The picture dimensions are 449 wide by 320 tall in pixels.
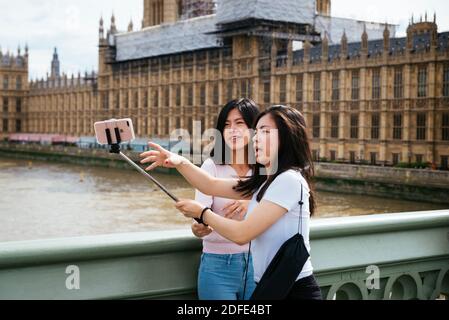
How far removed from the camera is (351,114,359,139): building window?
101 ft

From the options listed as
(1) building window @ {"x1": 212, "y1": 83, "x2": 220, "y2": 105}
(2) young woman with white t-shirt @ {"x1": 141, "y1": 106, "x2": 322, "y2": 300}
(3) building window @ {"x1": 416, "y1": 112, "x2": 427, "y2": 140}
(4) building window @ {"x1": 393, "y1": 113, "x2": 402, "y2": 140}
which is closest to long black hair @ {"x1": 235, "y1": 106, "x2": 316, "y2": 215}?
(2) young woman with white t-shirt @ {"x1": 141, "y1": 106, "x2": 322, "y2": 300}

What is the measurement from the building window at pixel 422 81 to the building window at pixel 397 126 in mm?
1313

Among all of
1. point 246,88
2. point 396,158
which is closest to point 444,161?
point 396,158

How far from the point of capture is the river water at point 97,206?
1811cm

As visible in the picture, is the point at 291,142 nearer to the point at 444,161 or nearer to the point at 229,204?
the point at 229,204

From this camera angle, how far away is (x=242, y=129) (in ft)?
9.16

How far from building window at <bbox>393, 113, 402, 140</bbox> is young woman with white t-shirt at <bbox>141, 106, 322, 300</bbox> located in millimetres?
27298

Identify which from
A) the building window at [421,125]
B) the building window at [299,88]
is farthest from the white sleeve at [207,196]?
the building window at [299,88]

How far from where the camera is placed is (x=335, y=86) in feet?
105

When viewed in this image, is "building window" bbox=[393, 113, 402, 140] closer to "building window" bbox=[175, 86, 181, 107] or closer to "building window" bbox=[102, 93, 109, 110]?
"building window" bbox=[175, 86, 181, 107]

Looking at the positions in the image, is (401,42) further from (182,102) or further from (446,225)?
(446,225)

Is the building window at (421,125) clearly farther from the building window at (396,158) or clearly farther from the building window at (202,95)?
the building window at (202,95)

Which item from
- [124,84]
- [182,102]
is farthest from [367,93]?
[124,84]

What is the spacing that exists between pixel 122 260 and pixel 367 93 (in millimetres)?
28938
